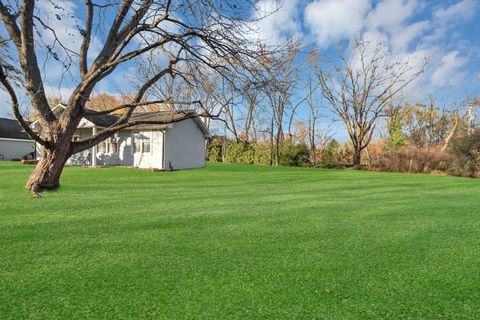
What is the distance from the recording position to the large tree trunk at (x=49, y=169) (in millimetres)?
8214

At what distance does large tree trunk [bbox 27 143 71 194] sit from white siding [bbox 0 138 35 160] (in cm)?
2664

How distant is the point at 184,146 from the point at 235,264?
59.1 ft

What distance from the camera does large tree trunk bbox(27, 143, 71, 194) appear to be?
8214 millimetres

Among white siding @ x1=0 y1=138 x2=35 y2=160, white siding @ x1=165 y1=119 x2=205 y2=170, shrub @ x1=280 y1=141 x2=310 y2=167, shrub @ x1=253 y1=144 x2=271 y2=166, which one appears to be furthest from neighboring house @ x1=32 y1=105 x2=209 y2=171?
white siding @ x1=0 y1=138 x2=35 y2=160

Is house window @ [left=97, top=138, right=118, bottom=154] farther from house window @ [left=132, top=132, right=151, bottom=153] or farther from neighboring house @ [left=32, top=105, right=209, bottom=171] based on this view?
house window @ [left=132, top=132, right=151, bottom=153]

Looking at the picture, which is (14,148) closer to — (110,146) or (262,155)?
(110,146)

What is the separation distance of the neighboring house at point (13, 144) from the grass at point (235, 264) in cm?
3044

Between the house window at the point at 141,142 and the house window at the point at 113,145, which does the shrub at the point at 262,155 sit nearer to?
the house window at the point at 141,142

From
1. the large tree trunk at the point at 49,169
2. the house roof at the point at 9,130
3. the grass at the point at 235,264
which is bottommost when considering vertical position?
the grass at the point at 235,264

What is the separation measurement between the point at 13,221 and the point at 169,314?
385 centimetres

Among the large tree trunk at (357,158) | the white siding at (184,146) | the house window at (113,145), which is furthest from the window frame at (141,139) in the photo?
the large tree trunk at (357,158)

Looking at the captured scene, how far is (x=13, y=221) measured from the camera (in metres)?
4.60

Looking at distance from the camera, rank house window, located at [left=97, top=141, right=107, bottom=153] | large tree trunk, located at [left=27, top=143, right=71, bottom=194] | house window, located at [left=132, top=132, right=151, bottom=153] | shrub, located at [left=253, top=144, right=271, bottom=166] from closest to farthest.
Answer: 1. large tree trunk, located at [left=27, top=143, right=71, bottom=194]
2. house window, located at [left=132, top=132, right=151, bottom=153]
3. house window, located at [left=97, top=141, right=107, bottom=153]
4. shrub, located at [left=253, top=144, right=271, bottom=166]


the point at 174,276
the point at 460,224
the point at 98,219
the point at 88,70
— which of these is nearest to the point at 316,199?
the point at 460,224
